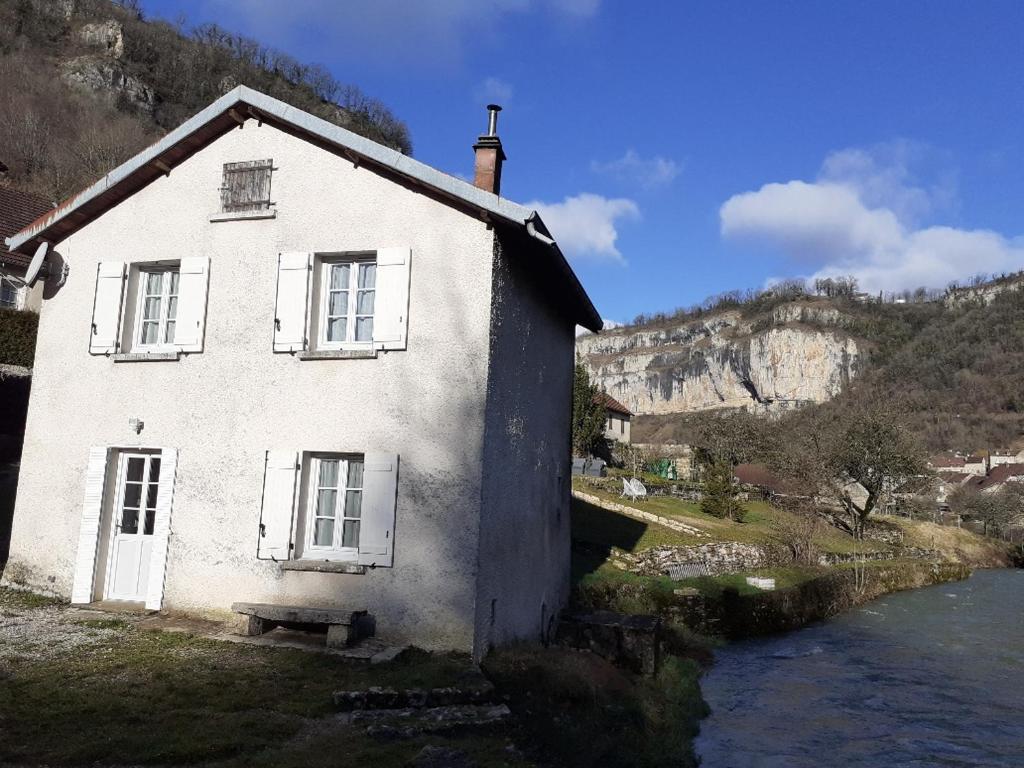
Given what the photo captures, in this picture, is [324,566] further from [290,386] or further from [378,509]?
[290,386]

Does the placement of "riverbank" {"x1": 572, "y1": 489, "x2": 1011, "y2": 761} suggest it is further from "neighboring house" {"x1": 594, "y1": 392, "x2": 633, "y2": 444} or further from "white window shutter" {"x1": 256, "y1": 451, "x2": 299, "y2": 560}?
"neighboring house" {"x1": 594, "y1": 392, "x2": 633, "y2": 444}

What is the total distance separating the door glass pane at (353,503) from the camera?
8555mm

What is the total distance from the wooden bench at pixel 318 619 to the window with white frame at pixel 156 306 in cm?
371

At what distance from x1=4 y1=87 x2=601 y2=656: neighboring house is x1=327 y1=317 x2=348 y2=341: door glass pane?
3 cm

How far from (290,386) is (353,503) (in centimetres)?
155

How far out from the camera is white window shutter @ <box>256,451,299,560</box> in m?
8.46

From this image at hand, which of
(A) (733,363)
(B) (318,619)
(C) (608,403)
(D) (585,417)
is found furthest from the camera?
(A) (733,363)

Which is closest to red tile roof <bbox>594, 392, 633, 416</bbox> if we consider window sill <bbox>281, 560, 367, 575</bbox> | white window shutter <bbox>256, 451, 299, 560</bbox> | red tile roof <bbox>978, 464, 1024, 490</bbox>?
red tile roof <bbox>978, 464, 1024, 490</bbox>

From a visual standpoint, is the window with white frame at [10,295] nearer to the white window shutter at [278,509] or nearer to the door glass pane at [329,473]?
the white window shutter at [278,509]

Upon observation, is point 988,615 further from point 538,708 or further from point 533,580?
point 538,708

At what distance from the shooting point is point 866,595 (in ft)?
71.5

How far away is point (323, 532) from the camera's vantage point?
8.66 m

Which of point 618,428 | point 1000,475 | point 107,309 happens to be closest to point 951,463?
point 1000,475

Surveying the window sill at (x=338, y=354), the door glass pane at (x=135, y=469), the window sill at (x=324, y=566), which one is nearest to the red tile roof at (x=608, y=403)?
the door glass pane at (x=135, y=469)
